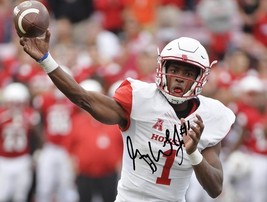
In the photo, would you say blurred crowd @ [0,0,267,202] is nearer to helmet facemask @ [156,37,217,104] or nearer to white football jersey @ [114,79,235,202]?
white football jersey @ [114,79,235,202]

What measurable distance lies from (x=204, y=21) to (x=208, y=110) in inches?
268

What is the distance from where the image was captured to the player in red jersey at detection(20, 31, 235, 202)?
5.30 metres

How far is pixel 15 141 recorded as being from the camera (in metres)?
10.5

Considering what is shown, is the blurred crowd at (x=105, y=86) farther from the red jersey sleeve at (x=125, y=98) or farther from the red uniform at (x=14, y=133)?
the red jersey sleeve at (x=125, y=98)

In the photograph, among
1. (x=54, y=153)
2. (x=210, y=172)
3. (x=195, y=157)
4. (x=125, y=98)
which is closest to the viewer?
(x=195, y=157)

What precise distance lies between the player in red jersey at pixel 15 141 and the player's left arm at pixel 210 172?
5340 millimetres

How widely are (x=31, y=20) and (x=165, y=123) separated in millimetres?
994

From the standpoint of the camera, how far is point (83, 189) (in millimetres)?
10164

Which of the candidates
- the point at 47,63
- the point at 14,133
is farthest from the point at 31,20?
the point at 14,133

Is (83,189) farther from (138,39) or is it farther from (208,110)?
(208,110)

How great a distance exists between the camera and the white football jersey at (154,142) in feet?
17.6

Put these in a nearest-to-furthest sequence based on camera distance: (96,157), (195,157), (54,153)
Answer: (195,157), (96,157), (54,153)

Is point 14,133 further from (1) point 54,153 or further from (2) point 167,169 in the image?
(2) point 167,169

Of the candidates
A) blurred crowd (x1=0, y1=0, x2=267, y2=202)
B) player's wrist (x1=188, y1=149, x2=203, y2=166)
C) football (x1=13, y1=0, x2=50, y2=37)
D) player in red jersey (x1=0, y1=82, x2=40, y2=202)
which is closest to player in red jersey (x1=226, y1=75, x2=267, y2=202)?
blurred crowd (x1=0, y1=0, x2=267, y2=202)
